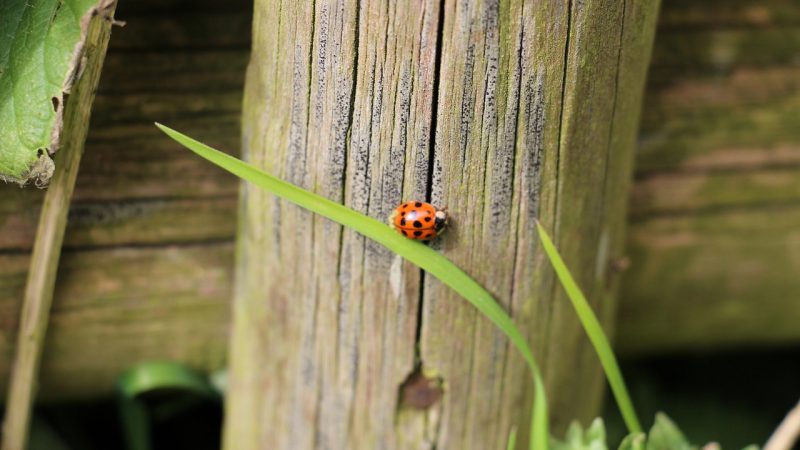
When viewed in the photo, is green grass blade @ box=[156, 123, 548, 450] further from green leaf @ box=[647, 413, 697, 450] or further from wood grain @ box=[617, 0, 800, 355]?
wood grain @ box=[617, 0, 800, 355]

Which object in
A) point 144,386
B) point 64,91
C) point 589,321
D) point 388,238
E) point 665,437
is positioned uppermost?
point 64,91

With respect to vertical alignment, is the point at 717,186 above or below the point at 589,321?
above

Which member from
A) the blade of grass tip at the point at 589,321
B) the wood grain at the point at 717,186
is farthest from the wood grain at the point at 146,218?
the wood grain at the point at 717,186

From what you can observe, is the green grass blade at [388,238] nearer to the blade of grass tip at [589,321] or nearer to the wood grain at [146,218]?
the blade of grass tip at [589,321]

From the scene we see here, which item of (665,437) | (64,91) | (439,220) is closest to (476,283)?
(439,220)

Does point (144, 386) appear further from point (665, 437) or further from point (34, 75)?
point (665, 437)

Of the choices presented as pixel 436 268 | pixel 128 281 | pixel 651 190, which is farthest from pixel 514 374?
pixel 128 281
